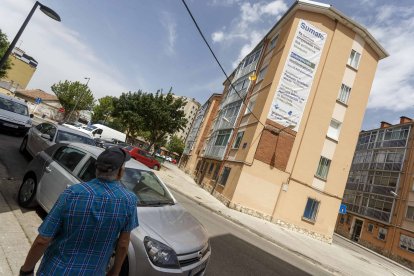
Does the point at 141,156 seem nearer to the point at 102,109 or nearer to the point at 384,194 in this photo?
the point at 384,194

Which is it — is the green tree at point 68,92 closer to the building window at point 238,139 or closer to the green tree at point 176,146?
the green tree at point 176,146

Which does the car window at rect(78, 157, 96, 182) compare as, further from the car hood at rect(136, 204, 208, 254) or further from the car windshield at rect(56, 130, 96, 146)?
the car windshield at rect(56, 130, 96, 146)

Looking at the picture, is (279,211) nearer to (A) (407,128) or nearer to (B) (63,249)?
(B) (63,249)

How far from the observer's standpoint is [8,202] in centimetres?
555

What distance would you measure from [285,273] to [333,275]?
11.3 feet

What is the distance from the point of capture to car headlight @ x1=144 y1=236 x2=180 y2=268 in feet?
11.2

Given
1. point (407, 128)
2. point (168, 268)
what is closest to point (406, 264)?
point (407, 128)

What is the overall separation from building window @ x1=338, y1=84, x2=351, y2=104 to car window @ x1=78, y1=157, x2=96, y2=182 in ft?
65.6

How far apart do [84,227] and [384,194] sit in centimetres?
4411

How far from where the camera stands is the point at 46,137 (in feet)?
28.6

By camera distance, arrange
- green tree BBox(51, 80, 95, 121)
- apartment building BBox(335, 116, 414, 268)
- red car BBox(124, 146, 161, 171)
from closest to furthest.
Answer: red car BBox(124, 146, 161, 171)
apartment building BBox(335, 116, 414, 268)
green tree BBox(51, 80, 95, 121)

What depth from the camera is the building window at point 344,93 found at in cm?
2069

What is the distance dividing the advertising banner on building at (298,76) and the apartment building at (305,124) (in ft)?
0.22

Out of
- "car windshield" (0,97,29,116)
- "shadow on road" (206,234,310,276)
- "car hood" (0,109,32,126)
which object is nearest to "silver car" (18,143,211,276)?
"shadow on road" (206,234,310,276)
